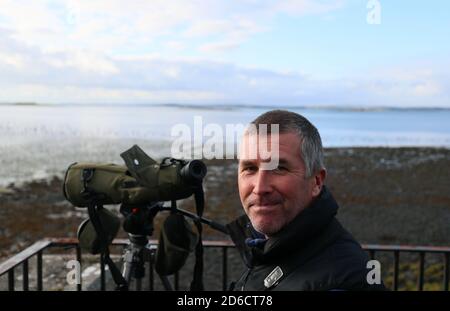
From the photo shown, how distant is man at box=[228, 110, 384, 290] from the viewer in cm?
135

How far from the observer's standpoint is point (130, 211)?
244 centimetres

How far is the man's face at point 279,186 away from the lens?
1.45m

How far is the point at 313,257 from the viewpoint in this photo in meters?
1.36

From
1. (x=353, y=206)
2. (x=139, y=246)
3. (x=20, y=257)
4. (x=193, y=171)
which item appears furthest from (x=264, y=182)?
(x=353, y=206)

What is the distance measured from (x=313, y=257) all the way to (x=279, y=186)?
0.24 m

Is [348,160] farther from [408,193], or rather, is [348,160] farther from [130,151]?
[130,151]

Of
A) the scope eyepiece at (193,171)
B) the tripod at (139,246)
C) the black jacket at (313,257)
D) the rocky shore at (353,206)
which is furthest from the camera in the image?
the rocky shore at (353,206)

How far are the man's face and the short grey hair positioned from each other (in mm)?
17

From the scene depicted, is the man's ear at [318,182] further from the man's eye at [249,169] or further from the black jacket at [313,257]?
the man's eye at [249,169]

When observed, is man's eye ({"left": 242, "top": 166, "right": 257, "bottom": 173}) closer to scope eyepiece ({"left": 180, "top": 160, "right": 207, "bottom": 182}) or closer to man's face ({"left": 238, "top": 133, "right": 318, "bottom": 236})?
man's face ({"left": 238, "top": 133, "right": 318, "bottom": 236})

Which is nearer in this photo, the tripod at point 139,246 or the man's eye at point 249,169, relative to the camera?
the man's eye at point 249,169

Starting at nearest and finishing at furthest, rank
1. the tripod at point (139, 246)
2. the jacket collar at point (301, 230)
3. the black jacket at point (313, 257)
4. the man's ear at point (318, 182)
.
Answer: the black jacket at point (313, 257), the jacket collar at point (301, 230), the man's ear at point (318, 182), the tripod at point (139, 246)

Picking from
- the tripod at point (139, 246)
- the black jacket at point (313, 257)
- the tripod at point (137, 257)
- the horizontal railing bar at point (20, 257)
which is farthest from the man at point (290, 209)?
the horizontal railing bar at point (20, 257)
